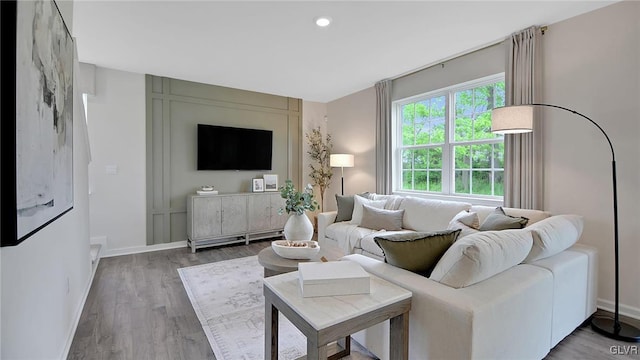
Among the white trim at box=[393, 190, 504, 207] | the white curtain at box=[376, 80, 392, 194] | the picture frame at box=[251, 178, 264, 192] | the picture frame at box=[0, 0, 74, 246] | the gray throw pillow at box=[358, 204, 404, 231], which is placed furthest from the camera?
the picture frame at box=[251, 178, 264, 192]

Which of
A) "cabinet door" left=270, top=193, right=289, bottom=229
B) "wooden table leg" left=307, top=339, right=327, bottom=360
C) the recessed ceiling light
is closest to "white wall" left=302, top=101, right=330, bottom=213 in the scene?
"cabinet door" left=270, top=193, right=289, bottom=229

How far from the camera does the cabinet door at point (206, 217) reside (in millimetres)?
4160

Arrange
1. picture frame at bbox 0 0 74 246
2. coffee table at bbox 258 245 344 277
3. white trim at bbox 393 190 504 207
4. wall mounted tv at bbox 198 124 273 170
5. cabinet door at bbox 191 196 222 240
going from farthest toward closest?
wall mounted tv at bbox 198 124 273 170 → cabinet door at bbox 191 196 222 240 → white trim at bbox 393 190 504 207 → coffee table at bbox 258 245 344 277 → picture frame at bbox 0 0 74 246

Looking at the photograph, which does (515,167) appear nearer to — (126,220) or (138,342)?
(138,342)

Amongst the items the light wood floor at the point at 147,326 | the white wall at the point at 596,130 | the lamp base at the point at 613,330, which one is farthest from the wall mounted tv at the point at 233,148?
the lamp base at the point at 613,330

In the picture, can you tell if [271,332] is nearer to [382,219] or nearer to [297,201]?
[297,201]

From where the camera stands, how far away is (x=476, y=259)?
1388 mm

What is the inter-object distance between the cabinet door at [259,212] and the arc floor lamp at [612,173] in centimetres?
336

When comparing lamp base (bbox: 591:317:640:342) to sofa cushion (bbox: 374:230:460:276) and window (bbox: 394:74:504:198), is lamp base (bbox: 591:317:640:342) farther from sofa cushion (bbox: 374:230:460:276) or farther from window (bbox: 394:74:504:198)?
sofa cushion (bbox: 374:230:460:276)

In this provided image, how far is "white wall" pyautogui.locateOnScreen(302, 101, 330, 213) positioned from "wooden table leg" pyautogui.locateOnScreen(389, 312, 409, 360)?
4.32 meters

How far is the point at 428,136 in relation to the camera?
13.2 feet

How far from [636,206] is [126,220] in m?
5.48

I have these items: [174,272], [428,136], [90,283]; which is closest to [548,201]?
[428,136]

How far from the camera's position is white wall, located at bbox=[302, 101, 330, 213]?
5621 mm
